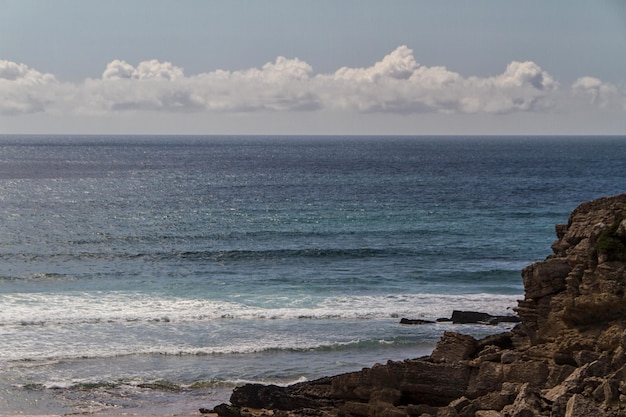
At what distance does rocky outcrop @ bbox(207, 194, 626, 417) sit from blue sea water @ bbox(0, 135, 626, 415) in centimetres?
1024

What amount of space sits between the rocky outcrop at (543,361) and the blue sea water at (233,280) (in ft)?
33.6

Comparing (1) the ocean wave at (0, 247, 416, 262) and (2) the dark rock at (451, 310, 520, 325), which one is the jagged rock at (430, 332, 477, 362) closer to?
(2) the dark rock at (451, 310, 520, 325)

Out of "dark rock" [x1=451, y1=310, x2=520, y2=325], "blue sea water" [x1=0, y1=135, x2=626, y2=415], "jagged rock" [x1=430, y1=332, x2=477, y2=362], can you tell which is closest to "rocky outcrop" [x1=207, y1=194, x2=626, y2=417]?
"jagged rock" [x1=430, y1=332, x2=477, y2=362]

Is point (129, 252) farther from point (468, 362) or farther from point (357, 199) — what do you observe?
point (468, 362)

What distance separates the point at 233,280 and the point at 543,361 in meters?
35.0

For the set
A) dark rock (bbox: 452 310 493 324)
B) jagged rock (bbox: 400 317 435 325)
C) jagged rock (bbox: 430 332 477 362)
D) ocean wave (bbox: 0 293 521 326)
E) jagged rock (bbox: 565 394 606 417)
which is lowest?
ocean wave (bbox: 0 293 521 326)

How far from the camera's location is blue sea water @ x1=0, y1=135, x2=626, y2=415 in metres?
37.4

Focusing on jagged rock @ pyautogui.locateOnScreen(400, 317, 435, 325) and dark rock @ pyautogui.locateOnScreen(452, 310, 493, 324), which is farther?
jagged rock @ pyautogui.locateOnScreen(400, 317, 435, 325)

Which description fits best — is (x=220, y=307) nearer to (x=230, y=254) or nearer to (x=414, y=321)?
(x=414, y=321)

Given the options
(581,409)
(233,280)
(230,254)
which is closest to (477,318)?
(233,280)

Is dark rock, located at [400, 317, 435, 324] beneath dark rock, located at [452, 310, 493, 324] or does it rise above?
beneath

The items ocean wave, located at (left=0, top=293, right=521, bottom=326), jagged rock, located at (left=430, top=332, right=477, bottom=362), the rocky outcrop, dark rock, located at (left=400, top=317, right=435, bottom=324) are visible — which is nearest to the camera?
the rocky outcrop

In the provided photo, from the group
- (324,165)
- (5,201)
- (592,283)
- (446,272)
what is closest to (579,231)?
(592,283)

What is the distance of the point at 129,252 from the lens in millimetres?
66812
